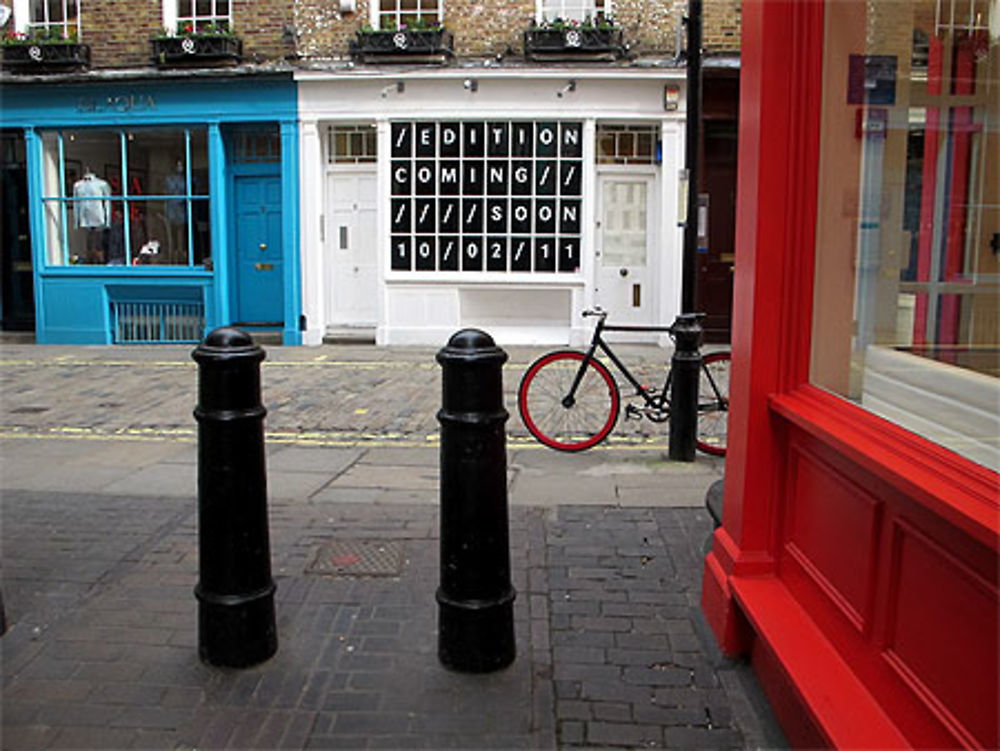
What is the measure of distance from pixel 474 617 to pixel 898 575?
1.43 m

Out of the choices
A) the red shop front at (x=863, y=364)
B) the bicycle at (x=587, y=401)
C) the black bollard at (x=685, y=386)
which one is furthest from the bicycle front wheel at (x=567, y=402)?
the red shop front at (x=863, y=364)

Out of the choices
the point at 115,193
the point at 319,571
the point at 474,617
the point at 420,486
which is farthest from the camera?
the point at 115,193

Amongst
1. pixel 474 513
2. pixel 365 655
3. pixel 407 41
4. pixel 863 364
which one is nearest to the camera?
pixel 863 364

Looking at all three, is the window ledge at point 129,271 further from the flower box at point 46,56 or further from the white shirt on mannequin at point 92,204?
the flower box at point 46,56

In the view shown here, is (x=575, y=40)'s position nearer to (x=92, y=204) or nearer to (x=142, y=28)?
(x=142, y=28)

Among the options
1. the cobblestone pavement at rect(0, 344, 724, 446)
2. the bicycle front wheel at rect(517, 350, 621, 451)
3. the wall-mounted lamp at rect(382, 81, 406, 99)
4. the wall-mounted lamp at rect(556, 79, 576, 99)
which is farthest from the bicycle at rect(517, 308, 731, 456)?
the wall-mounted lamp at rect(382, 81, 406, 99)

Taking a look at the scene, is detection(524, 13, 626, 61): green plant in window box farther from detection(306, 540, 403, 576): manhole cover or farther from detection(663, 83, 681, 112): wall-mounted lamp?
detection(306, 540, 403, 576): manhole cover

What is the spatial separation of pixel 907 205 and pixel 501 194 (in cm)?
1000

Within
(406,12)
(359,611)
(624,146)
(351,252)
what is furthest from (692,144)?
(351,252)

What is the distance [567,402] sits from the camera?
627cm

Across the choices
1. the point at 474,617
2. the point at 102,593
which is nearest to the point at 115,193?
the point at 102,593

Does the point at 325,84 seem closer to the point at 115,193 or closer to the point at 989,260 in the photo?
the point at 115,193

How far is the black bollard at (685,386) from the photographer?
18.3ft

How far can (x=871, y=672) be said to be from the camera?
2.28 metres
